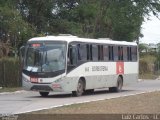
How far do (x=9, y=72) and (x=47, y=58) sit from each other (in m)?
11.0

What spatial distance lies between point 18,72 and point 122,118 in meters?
23.5

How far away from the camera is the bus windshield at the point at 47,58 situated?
27.7 metres

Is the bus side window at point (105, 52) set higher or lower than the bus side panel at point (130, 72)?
higher

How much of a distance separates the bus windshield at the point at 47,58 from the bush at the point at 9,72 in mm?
9882

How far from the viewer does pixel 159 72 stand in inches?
3172

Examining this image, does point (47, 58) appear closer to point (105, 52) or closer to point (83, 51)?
point (83, 51)

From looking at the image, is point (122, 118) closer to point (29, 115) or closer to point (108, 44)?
point (29, 115)

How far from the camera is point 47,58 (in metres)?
27.8

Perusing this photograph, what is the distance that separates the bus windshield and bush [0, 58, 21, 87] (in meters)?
9.88

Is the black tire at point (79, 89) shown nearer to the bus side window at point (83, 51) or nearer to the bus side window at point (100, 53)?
the bus side window at point (83, 51)

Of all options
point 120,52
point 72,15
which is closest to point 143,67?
point 72,15

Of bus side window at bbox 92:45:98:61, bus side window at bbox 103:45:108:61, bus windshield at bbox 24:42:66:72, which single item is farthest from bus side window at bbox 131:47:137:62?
bus windshield at bbox 24:42:66:72

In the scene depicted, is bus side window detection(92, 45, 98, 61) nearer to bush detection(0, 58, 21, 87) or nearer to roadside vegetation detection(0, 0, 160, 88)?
bush detection(0, 58, 21, 87)

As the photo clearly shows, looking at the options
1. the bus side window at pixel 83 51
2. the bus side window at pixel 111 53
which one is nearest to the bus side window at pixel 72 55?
the bus side window at pixel 83 51
